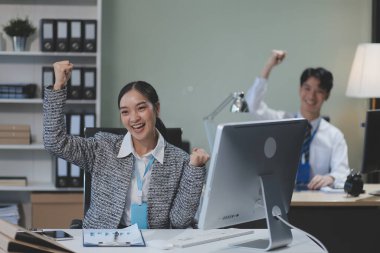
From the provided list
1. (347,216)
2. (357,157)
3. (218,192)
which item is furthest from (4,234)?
(357,157)

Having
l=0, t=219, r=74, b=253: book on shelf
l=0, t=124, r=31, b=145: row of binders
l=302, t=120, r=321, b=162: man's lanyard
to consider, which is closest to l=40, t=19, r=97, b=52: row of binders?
l=0, t=124, r=31, b=145: row of binders

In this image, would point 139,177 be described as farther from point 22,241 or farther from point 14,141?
point 14,141

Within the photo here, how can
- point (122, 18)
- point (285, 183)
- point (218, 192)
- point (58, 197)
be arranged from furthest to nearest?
point (122, 18), point (58, 197), point (285, 183), point (218, 192)

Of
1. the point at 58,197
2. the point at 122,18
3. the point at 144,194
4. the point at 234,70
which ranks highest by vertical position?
the point at 122,18

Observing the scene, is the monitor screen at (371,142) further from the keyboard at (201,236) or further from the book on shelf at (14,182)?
the book on shelf at (14,182)

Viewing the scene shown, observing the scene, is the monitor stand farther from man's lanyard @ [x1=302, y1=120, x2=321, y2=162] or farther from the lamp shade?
the lamp shade

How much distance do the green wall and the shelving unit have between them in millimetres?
212

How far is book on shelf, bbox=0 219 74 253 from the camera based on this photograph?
2152mm

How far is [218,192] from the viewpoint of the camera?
253 centimetres

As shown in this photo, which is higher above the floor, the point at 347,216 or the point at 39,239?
the point at 39,239

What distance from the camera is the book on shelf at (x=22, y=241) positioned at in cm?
215

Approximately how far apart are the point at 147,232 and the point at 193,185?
26 centimetres

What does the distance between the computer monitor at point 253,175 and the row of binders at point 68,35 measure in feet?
9.06

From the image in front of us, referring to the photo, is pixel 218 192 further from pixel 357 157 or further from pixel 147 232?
pixel 357 157
